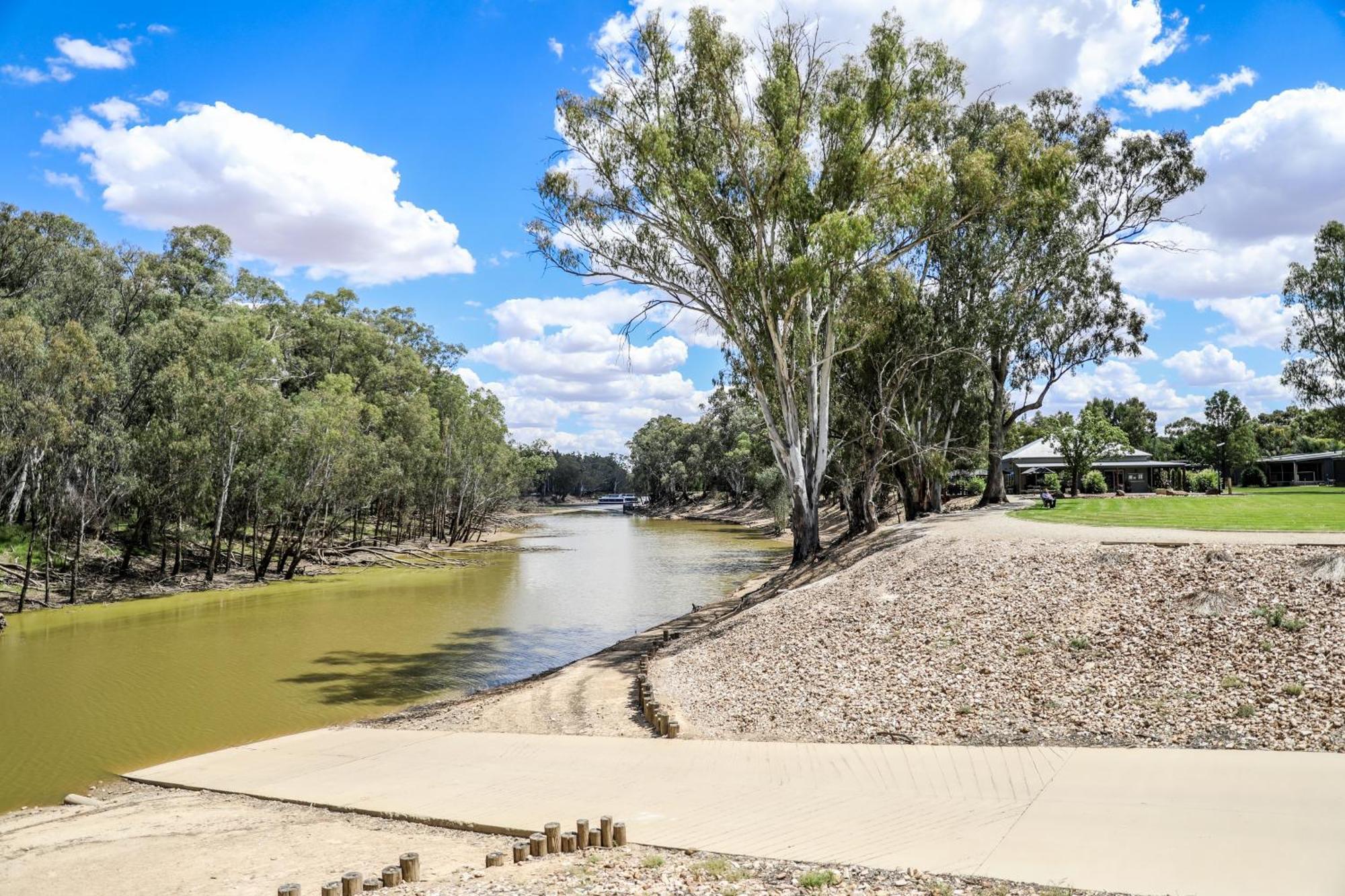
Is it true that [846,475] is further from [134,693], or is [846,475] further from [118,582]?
[118,582]

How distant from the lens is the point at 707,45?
66.1 ft

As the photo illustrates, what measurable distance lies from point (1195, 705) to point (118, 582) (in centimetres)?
3319

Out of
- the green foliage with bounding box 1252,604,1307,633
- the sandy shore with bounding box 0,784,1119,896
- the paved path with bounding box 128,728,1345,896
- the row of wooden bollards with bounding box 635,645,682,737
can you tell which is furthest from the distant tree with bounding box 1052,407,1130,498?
the sandy shore with bounding box 0,784,1119,896

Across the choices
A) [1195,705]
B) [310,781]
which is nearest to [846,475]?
[1195,705]

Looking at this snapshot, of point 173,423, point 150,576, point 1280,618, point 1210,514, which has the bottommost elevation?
point 150,576

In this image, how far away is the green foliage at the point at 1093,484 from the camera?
127ft

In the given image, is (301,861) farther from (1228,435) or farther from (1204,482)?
(1228,435)

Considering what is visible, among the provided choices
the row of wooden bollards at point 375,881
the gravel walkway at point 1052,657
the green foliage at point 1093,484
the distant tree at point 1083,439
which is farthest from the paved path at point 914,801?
the green foliage at point 1093,484

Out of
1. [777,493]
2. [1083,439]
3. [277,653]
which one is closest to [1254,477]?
[1083,439]

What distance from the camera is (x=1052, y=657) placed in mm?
10898

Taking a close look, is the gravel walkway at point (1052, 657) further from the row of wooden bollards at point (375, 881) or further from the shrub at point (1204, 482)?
the shrub at point (1204, 482)

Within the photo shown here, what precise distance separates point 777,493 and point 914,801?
48628mm

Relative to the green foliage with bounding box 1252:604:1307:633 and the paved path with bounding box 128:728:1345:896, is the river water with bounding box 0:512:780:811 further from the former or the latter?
the green foliage with bounding box 1252:604:1307:633

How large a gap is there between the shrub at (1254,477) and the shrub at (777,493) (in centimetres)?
3548
